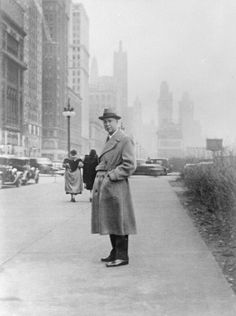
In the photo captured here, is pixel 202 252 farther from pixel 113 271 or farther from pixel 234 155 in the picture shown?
pixel 234 155

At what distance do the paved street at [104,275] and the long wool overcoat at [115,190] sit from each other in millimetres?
458

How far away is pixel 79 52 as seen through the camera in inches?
1013

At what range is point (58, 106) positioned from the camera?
114062 mm

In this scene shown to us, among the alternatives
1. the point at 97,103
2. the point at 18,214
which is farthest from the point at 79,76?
the point at 18,214

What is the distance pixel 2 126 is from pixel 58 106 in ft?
137

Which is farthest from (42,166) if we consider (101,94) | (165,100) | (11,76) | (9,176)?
(11,76)

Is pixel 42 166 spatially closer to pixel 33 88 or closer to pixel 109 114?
pixel 109 114

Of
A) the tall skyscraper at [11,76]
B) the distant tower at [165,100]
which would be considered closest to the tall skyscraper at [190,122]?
the distant tower at [165,100]

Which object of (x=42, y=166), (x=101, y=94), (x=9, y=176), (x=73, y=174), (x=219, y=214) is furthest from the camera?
(x=42, y=166)

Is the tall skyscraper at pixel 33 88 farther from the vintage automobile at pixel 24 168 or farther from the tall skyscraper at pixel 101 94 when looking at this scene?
the vintage automobile at pixel 24 168

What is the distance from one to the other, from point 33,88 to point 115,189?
97.6 m

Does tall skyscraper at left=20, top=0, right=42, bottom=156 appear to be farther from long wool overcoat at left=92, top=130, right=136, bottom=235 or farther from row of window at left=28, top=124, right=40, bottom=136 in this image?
long wool overcoat at left=92, top=130, right=136, bottom=235

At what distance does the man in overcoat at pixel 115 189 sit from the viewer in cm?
573

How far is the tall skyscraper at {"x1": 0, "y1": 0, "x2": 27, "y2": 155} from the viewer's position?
7125cm
